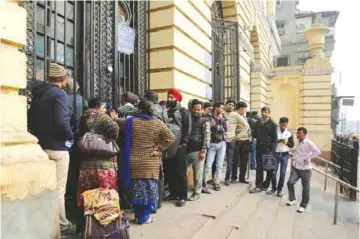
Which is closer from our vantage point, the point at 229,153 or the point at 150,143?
the point at 150,143

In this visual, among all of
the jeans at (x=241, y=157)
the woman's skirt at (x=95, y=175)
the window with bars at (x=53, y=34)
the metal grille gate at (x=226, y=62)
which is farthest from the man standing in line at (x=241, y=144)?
the woman's skirt at (x=95, y=175)

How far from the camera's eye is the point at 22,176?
9.49 feet

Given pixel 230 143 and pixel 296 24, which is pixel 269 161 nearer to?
pixel 230 143

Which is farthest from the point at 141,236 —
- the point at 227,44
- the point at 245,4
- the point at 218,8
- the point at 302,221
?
the point at 245,4

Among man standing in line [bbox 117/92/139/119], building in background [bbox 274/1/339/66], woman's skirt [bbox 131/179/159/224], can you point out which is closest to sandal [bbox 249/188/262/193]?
woman's skirt [bbox 131/179/159/224]

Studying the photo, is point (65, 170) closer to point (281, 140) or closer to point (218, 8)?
point (281, 140)

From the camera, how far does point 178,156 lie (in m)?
5.01

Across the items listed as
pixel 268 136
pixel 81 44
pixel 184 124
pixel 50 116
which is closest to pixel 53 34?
pixel 81 44

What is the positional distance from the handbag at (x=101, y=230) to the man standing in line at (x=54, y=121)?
0.52 meters

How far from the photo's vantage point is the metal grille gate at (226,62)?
10.8 m

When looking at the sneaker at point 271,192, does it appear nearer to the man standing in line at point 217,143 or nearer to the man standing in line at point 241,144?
the man standing in line at point 241,144

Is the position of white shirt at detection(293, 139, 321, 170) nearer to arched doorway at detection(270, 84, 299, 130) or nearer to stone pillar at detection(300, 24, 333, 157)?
stone pillar at detection(300, 24, 333, 157)

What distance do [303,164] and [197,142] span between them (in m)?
2.24

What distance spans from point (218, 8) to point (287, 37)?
102ft
